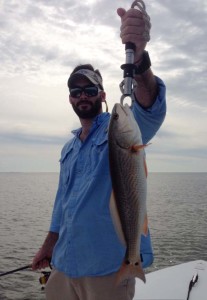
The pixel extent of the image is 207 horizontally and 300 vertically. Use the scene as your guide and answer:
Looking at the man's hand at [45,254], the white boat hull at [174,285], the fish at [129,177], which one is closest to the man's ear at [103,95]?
the fish at [129,177]

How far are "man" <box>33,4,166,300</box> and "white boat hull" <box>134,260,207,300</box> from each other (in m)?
3.04

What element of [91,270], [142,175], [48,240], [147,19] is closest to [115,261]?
[91,270]

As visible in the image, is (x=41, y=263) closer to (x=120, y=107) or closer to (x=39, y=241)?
(x=120, y=107)

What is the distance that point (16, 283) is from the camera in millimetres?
14008

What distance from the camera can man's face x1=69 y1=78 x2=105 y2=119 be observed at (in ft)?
13.7

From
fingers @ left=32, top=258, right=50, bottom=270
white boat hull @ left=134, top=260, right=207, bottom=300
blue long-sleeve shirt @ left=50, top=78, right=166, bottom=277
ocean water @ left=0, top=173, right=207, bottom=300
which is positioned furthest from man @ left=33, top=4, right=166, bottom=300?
ocean water @ left=0, top=173, right=207, bottom=300

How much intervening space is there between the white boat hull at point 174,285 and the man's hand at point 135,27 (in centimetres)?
494

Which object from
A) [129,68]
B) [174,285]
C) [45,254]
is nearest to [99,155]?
[129,68]

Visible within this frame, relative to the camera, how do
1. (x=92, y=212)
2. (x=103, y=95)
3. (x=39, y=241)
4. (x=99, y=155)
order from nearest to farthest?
(x=92, y=212), (x=99, y=155), (x=103, y=95), (x=39, y=241)

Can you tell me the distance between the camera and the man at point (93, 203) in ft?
11.5

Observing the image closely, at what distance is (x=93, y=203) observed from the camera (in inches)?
142

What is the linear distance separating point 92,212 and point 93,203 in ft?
0.29

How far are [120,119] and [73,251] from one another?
165 cm

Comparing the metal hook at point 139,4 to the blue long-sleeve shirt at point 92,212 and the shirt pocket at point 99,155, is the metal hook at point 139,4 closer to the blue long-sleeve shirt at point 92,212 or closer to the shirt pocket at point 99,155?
the blue long-sleeve shirt at point 92,212
